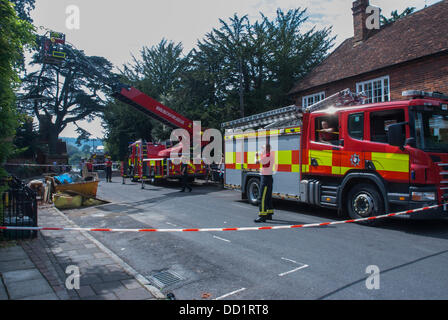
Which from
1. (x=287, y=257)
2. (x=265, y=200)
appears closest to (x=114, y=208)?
(x=265, y=200)

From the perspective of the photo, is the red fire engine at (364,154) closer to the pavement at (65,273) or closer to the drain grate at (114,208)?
the drain grate at (114,208)

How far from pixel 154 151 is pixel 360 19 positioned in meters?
13.6

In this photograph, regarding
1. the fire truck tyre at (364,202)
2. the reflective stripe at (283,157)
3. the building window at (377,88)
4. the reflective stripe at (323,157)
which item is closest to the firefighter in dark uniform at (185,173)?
the reflective stripe at (283,157)

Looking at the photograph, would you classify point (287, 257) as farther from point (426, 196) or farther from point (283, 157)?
point (283, 157)

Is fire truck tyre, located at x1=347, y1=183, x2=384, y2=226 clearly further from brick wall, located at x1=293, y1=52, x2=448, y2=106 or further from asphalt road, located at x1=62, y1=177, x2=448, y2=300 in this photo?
brick wall, located at x1=293, y1=52, x2=448, y2=106

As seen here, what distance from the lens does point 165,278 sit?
452 centimetres

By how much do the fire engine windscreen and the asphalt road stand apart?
1.73 metres

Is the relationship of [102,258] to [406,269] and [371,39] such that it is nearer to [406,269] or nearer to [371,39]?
[406,269]

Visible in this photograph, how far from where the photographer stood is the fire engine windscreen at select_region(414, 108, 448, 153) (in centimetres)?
652

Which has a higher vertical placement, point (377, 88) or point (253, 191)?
point (377, 88)

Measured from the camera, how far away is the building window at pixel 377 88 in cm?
1505

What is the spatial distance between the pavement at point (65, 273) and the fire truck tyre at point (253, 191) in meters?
5.34

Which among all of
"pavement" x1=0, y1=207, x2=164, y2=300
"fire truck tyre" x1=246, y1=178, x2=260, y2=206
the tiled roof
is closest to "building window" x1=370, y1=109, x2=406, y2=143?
"fire truck tyre" x1=246, y1=178, x2=260, y2=206
